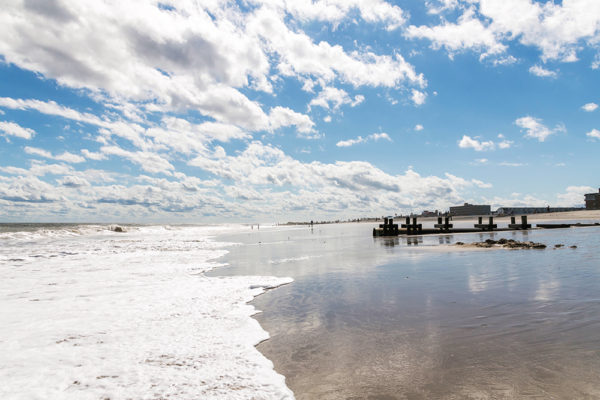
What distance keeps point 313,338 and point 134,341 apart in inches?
126

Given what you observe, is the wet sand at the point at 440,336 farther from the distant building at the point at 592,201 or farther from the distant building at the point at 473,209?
the distant building at the point at 473,209

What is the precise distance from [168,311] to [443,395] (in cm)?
628

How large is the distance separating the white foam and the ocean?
28mm

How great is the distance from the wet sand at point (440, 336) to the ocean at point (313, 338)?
0.02m

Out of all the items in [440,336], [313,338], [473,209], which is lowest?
[313,338]

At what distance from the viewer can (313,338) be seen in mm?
5457

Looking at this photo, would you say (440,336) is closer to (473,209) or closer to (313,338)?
(313,338)

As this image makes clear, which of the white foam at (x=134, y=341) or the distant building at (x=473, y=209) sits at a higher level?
the distant building at (x=473, y=209)

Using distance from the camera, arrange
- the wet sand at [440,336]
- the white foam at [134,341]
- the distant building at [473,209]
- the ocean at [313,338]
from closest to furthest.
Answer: the wet sand at [440,336], the ocean at [313,338], the white foam at [134,341], the distant building at [473,209]

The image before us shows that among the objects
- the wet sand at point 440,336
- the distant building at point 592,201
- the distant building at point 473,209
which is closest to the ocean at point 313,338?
the wet sand at point 440,336

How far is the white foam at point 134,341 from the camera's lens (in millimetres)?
4086

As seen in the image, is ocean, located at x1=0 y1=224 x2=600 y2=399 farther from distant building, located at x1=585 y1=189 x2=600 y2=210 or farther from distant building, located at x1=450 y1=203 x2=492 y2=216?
distant building, located at x1=450 y1=203 x2=492 y2=216

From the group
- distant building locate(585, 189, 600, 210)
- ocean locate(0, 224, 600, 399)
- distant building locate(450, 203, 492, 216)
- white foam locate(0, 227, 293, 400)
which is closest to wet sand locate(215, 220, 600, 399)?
ocean locate(0, 224, 600, 399)

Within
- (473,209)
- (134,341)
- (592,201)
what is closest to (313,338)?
(134,341)
